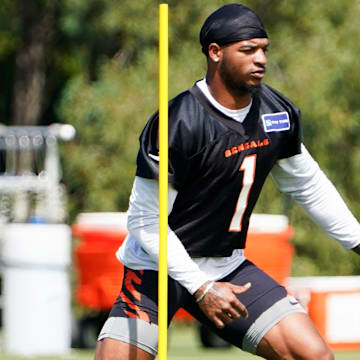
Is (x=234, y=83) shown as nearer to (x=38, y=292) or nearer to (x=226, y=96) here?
(x=226, y=96)

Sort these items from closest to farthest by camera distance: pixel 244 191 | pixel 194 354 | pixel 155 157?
pixel 155 157 → pixel 244 191 → pixel 194 354

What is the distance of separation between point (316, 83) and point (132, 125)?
2.84 meters

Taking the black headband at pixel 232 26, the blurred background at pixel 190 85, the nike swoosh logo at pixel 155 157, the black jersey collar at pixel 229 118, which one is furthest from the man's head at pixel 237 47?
the blurred background at pixel 190 85

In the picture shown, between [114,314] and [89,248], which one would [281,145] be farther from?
[89,248]

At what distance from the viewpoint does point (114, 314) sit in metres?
5.02

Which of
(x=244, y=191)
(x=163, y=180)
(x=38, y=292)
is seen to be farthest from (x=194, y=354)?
(x=163, y=180)

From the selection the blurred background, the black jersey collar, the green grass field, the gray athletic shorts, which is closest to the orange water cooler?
the green grass field

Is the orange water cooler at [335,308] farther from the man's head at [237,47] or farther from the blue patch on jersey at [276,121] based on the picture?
the man's head at [237,47]

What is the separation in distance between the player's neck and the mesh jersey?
6 cm

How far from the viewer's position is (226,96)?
5.01m

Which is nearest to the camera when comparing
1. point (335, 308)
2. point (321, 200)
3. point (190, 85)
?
point (321, 200)

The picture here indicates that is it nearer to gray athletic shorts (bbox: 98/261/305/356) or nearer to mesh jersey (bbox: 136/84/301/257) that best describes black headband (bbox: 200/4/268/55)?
mesh jersey (bbox: 136/84/301/257)

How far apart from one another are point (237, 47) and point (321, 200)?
857 millimetres

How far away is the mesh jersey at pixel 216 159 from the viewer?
4840 mm
